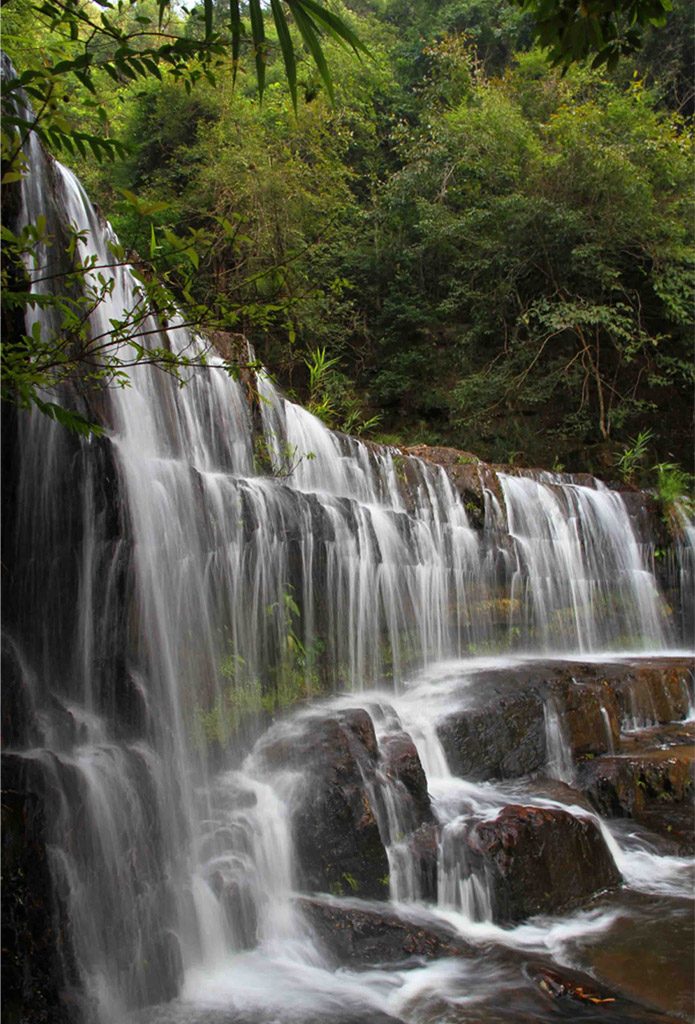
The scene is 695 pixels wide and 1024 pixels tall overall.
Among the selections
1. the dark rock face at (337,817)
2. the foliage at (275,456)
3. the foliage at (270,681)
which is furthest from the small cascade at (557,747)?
the foliage at (275,456)

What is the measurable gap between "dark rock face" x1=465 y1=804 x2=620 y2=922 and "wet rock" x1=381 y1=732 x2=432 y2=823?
0.39 meters

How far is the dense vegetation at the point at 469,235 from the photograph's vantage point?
44.6 feet

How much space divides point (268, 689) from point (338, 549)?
158cm

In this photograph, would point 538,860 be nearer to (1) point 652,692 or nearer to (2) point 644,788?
(2) point 644,788

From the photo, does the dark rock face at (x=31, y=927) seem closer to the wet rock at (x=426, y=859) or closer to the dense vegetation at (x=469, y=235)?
the wet rock at (x=426, y=859)

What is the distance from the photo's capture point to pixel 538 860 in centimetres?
496

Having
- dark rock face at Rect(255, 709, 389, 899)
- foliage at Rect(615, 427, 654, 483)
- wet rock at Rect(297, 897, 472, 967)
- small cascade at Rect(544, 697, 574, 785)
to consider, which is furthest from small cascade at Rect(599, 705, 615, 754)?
foliage at Rect(615, 427, 654, 483)

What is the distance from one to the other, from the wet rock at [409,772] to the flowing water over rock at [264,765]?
0.06 ft

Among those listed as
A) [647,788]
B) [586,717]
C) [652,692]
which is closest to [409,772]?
[586,717]

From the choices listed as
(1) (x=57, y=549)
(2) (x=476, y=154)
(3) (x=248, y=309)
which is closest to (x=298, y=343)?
(2) (x=476, y=154)

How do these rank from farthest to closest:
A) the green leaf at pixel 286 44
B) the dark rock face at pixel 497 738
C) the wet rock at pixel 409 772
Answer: the dark rock face at pixel 497 738, the wet rock at pixel 409 772, the green leaf at pixel 286 44

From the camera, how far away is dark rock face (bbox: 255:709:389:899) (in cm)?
478

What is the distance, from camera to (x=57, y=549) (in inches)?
178

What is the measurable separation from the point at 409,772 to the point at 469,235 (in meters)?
12.5
